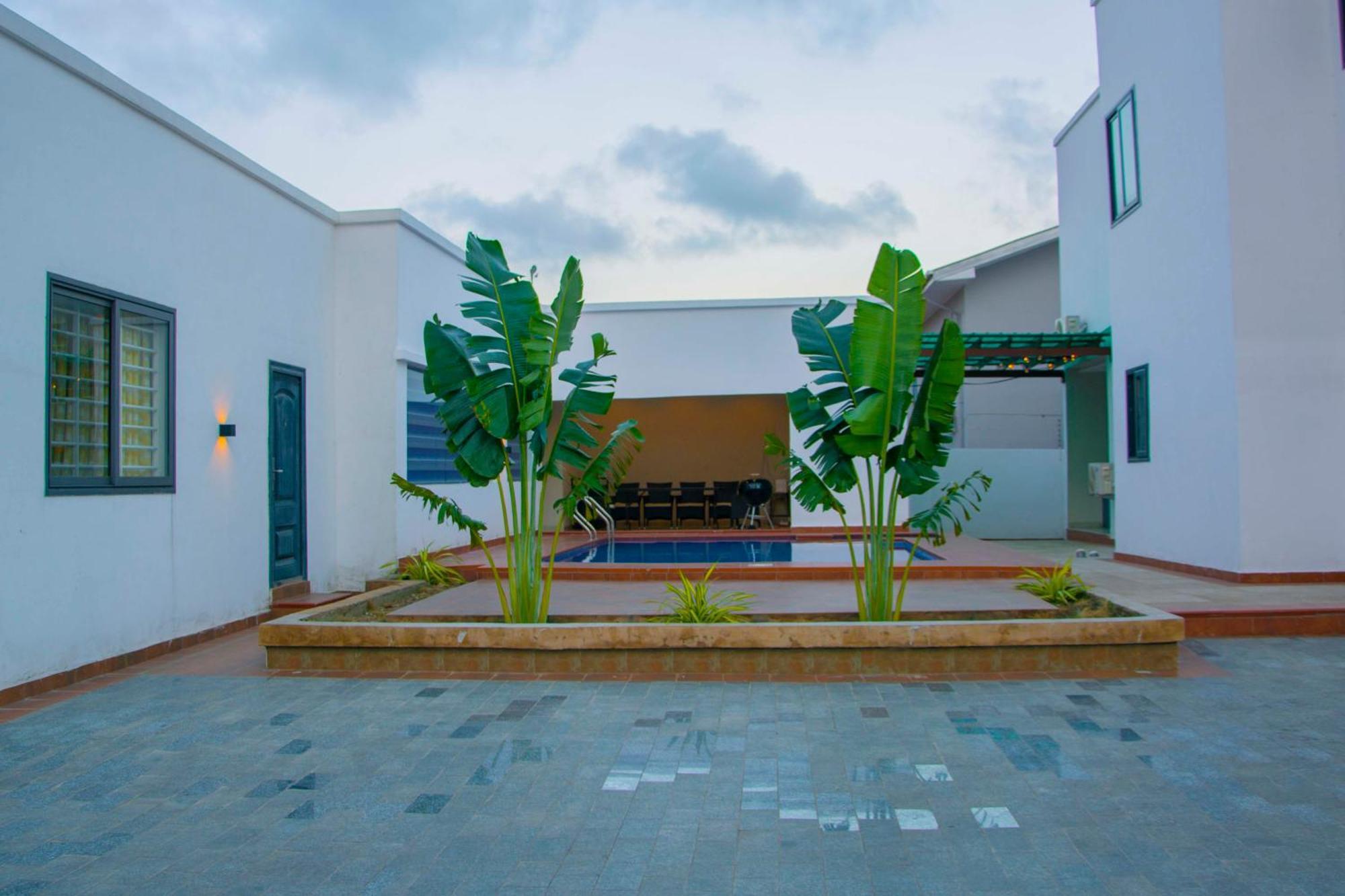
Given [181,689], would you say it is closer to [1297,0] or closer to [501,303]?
Result: [501,303]

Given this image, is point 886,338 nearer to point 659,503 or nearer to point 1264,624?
point 1264,624

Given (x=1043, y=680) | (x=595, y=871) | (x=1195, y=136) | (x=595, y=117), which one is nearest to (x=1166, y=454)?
(x=1195, y=136)

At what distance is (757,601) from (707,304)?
775 cm

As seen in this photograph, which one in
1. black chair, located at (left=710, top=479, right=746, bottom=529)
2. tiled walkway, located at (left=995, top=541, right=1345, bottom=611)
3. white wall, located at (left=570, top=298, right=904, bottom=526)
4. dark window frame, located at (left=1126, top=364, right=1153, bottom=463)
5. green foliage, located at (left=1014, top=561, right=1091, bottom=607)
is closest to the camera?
green foliage, located at (left=1014, top=561, right=1091, bottom=607)

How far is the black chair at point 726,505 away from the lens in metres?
16.0

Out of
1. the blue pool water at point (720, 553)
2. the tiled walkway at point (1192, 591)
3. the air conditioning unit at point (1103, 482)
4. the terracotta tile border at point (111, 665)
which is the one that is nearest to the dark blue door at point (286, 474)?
the terracotta tile border at point (111, 665)

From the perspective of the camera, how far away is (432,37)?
1112cm

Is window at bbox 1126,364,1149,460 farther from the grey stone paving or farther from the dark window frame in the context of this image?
the grey stone paving

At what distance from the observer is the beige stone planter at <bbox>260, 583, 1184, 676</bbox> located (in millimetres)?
6066

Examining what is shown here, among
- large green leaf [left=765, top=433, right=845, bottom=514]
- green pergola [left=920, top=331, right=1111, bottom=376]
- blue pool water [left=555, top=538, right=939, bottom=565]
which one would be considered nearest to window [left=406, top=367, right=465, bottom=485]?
blue pool water [left=555, top=538, right=939, bottom=565]

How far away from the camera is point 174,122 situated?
24.0 feet

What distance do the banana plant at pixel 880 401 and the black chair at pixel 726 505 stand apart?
8873mm

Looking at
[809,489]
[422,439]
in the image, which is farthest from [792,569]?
[422,439]

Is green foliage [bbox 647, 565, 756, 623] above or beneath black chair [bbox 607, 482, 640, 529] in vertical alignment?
beneath
